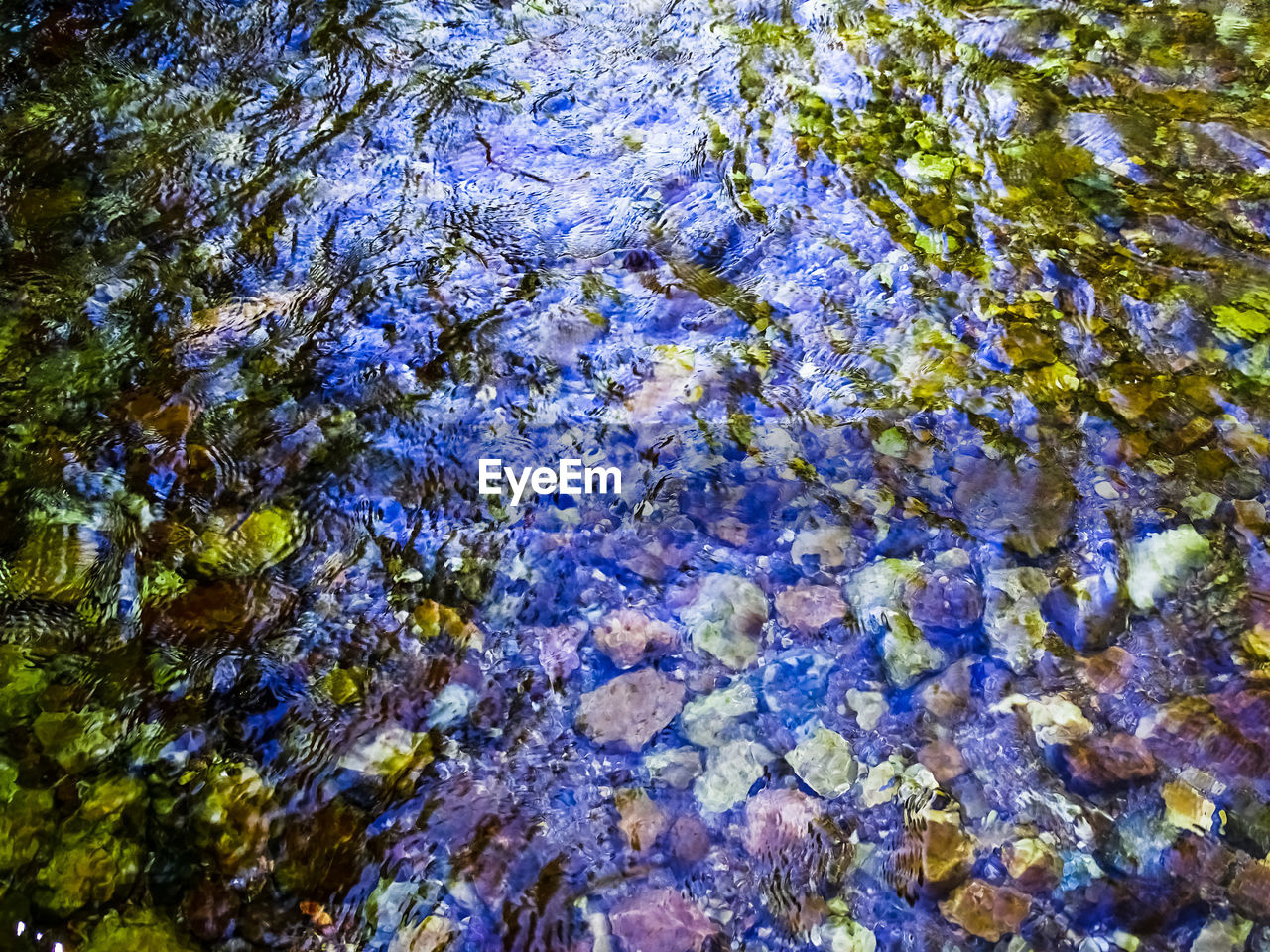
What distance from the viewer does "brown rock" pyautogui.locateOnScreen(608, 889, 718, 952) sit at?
2055mm

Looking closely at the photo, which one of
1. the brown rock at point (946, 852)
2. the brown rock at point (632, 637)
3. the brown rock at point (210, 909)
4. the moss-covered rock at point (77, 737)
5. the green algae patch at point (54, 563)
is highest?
the green algae patch at point (54, 563)

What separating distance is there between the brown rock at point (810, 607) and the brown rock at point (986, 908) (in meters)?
0.81

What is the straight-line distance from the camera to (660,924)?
6.82ft

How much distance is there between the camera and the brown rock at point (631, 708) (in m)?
2.39

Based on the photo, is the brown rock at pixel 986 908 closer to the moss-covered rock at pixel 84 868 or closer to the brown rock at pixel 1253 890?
the brown rock at pixel 1253 890

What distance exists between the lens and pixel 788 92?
4.28 metres

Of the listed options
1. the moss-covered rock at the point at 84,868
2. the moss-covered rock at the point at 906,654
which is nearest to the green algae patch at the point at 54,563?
the moss-covered rock at the point at 84,868

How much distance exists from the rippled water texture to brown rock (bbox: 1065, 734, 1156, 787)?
16 millimetres

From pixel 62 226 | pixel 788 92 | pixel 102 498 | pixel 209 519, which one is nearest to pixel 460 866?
pixel 209 519

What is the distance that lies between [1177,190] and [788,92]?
75.0 inches

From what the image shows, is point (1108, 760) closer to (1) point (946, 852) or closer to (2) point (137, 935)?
(1) point (946, 852)

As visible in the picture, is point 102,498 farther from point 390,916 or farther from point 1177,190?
point 1177,190

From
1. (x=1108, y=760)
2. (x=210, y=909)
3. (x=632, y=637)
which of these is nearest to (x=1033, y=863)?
(x=1108, y=760)

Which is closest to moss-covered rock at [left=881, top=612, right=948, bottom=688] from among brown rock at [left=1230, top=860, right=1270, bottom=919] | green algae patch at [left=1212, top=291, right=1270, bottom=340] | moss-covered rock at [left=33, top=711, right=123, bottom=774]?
brown rock at [left=1230, top=860, right=1270, bottom=919]
